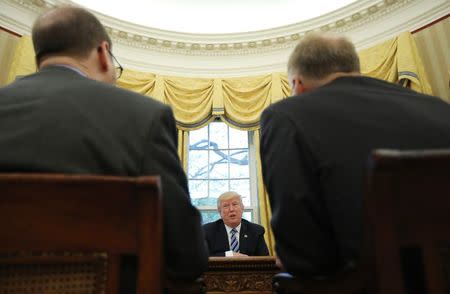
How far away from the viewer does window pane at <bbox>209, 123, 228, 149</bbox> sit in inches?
208

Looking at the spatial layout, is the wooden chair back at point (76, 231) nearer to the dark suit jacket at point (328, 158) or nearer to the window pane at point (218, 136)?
the dark suit jacket at point (328, 158)

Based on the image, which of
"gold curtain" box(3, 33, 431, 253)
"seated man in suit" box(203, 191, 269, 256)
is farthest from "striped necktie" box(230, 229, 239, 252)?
"gold curtain" box(3, 33, 431, 253)

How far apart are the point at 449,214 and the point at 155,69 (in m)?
4.99

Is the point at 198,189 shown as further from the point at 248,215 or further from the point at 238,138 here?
the point at 238,138

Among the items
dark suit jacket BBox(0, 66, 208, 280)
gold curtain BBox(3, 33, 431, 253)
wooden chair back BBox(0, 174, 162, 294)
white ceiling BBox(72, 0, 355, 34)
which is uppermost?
white ceiling BBox(72, 0, 355, 34)

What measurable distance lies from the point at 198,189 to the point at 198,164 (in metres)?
0.35

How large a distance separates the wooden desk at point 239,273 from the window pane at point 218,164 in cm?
302

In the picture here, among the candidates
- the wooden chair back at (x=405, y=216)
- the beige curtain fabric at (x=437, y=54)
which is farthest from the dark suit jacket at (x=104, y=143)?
the beige curtain fabric at (x=437, y=54)

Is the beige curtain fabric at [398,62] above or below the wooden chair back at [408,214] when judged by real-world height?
above

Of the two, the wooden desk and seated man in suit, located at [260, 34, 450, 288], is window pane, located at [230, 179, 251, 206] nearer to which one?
the wooden desk

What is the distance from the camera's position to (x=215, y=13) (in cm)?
564

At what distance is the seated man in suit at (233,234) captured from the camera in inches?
131

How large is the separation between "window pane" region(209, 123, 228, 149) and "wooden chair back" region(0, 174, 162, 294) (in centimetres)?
461

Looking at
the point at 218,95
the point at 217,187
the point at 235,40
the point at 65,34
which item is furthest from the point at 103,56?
the point at 235,40
